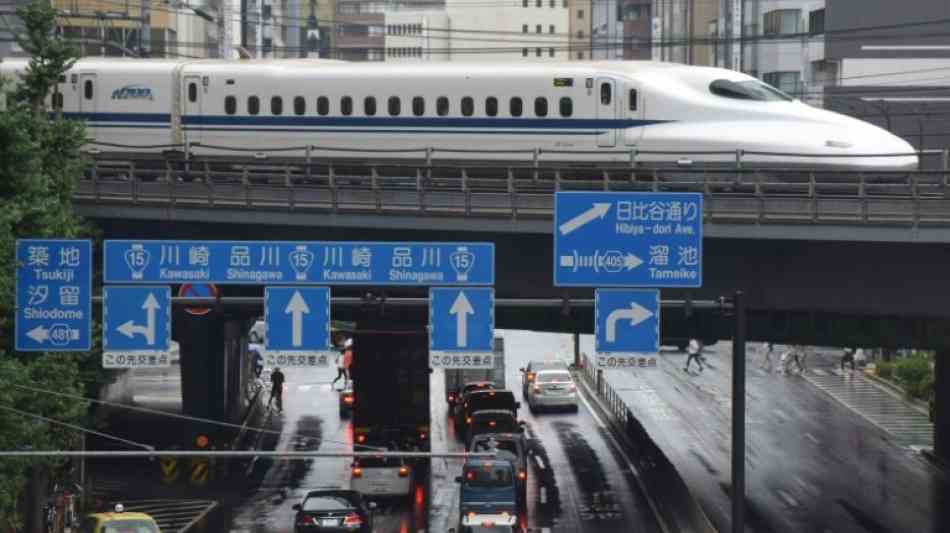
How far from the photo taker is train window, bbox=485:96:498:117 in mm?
45094

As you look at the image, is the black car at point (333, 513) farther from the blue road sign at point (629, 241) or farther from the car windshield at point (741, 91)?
the car windshield at point (741, 91)

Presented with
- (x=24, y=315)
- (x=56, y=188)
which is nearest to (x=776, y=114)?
(x=56, y=188)

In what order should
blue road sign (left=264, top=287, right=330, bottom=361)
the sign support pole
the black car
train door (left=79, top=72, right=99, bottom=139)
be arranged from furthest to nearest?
train door (left=79, top=72, right=99, bottom=139) → the black car → blue road sign (left=264, top=287, right=330, bottom=361) → the sign support pole

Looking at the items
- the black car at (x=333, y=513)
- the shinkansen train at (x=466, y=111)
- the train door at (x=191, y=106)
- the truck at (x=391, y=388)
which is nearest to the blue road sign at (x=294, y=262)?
the black car at (x=333, y=513)

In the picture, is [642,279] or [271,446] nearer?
[642,279]

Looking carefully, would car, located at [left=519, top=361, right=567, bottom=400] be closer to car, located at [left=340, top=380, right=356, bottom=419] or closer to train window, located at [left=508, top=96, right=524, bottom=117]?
car, located at [left=340, top=380, right=356, bottom=419]

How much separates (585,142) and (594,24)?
152m

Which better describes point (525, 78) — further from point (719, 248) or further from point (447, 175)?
point (719, 248)

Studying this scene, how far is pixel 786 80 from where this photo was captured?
339 feet

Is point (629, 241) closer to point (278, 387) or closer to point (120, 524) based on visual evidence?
point (120, 524)

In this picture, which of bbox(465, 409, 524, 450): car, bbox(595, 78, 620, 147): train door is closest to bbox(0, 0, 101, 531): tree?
bbox(595, 78, 620, 147): train door

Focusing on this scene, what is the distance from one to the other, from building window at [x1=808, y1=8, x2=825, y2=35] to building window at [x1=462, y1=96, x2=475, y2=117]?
179 feet

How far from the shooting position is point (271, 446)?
5947 centimetres

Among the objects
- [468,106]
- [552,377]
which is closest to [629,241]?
[468,106]
